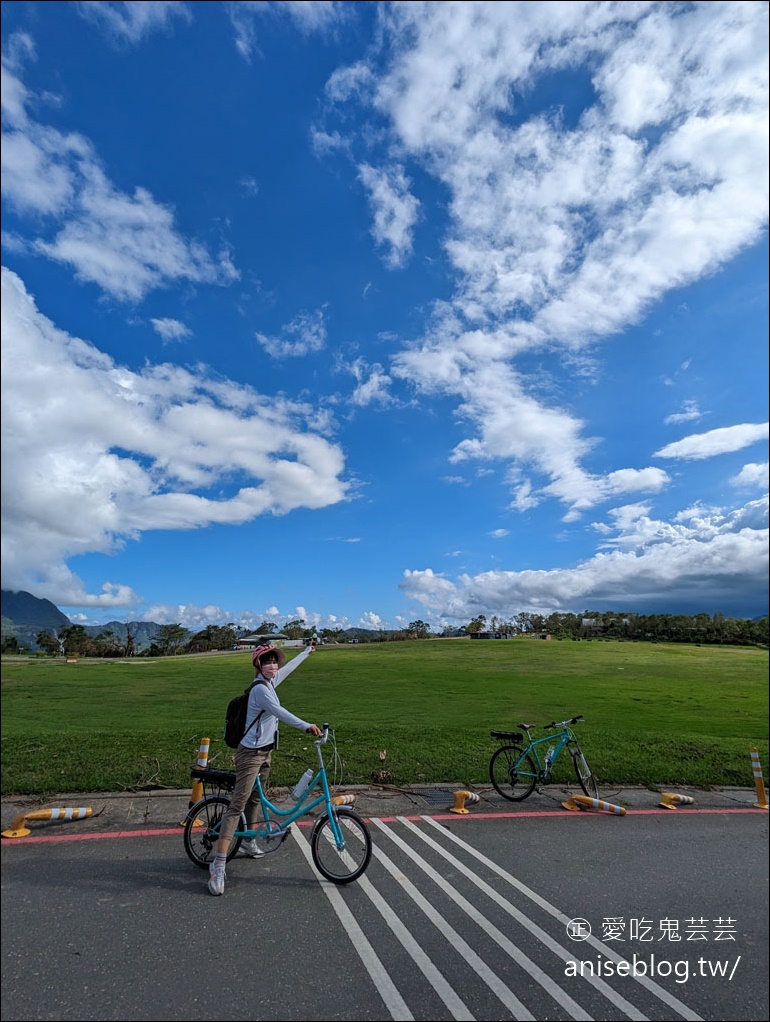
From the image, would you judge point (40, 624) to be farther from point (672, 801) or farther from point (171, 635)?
point (672, 801)

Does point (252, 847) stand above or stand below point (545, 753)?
below

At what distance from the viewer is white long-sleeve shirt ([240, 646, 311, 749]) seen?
119 inches

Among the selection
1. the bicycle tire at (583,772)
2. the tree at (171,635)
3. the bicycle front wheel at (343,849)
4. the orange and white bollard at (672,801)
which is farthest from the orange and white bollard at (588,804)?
the tree at (171,635)

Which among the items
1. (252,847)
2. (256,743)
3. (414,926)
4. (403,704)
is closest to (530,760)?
(414,926)

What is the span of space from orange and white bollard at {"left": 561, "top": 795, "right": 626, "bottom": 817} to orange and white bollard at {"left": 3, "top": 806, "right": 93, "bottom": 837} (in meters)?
5.41

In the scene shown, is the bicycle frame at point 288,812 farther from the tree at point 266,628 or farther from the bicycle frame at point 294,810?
the tree at point 266,628

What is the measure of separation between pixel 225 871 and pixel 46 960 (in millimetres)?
1347

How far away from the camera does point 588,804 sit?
455 cm

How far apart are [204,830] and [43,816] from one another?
2.38 m

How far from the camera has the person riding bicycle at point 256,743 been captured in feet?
9.46

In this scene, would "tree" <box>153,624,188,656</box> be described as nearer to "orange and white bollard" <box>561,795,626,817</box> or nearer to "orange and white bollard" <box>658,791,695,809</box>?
"orange and white bollard" <box>561,795,626,817</box>

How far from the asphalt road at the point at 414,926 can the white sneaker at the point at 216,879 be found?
116mm

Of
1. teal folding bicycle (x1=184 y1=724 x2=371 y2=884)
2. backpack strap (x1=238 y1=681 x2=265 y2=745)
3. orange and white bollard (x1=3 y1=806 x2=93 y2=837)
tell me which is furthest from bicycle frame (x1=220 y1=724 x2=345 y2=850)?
orange and white bollard (x1=3 y1=806 x2=93 y2=837)

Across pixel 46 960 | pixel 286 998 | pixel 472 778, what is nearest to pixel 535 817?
pixel 472 778
